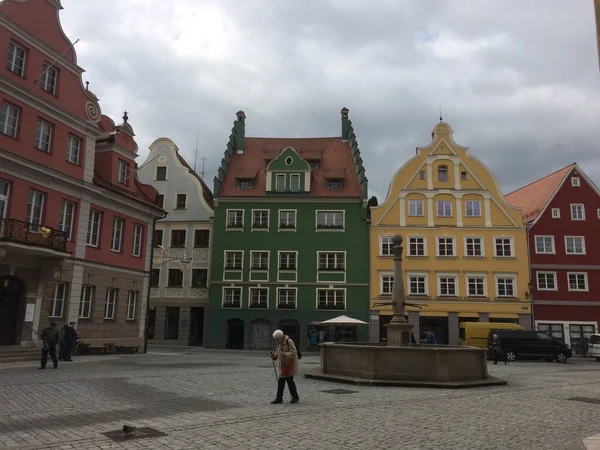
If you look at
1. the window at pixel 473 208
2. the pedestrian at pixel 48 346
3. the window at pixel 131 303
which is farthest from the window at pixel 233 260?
the pedestrian at pixel 48 346

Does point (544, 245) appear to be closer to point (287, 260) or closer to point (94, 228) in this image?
point (287, 260)

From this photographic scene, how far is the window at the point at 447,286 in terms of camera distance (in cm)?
4138

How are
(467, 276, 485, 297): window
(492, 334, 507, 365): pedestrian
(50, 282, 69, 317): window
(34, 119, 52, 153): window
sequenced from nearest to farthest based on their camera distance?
(34, 119, 52, 153): window
(50, 282, 69, 317): window
(492, 334, 507, 365): pedestrian
(467, 276, 485, 297): window

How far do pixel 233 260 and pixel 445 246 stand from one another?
675 inches

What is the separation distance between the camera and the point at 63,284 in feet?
82.6

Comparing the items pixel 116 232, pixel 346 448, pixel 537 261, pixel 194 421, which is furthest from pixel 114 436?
pixel 537 261

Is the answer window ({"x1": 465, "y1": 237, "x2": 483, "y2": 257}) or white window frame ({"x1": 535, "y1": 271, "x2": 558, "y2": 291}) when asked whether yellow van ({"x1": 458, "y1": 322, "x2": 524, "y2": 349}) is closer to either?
white window frame ({"x1": 535, "y1": 271, "x2": 558, "y2": 291})

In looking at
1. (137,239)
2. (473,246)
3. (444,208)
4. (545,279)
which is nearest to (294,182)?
(444,208)

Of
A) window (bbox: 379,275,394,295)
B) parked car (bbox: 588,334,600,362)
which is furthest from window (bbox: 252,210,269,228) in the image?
parked car (bbox: 588,334,600,362)

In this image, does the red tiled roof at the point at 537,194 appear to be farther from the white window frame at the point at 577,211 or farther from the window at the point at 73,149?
the window at the point at 73,149

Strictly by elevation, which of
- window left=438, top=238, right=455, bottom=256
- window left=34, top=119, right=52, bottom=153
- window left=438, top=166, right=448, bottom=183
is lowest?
window left=438, top=238, right=455, bottom=256

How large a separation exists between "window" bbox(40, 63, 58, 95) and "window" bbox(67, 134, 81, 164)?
2.36m

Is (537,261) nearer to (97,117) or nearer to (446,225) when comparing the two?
(446,225)

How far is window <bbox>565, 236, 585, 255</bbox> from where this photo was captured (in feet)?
138
